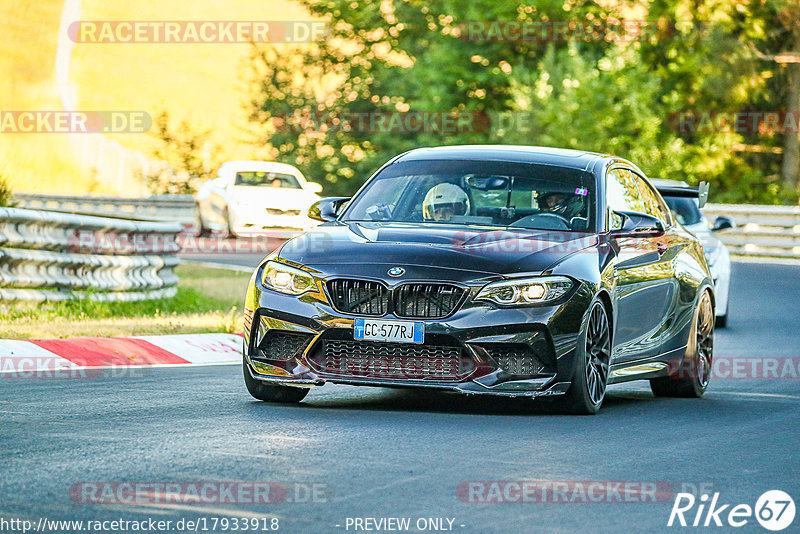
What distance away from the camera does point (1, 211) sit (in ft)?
46.4

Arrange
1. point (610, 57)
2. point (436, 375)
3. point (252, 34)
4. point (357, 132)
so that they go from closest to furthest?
1. point (436, 375)
2. point (610, 57)
3. point (357, 132)
4. point (252, 34)

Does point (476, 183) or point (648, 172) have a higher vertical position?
point (476, 183)

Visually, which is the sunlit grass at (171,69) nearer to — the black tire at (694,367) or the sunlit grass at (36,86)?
the sunlit grass at (36,86)

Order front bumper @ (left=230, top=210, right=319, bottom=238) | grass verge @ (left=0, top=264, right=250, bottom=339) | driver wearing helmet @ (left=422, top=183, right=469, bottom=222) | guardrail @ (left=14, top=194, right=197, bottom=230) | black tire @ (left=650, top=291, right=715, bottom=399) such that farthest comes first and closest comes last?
1. guardrail @ (left=14, top=194, right=197, bottom=230)
2. front bumper @ (left=230, top=210, right=319, bottom=238)
3. grass verge @ (left=0, top=264, right=250, bottom=339)
4. black tire @ (left=650, top=291, right=715, bottom=399)
5. driver wearing helmet @ (left=422, top=183, right=469, bottom=222)

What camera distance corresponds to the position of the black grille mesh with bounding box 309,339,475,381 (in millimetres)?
8836

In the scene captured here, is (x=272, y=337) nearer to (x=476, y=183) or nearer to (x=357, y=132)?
(x=476, y=183)

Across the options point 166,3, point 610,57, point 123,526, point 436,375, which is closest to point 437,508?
point 123,526

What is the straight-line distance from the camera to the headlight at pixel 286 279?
A: 9008 mm

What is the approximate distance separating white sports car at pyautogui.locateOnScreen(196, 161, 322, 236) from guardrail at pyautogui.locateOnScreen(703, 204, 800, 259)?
26.7ft

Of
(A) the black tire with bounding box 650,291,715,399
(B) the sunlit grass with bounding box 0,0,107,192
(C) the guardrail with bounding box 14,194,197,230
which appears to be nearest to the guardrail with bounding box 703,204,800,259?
(C) the guardrail with bounding box 14,194,197,230

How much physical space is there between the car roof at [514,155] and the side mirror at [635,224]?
0.43 m

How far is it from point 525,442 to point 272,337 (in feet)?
5.91

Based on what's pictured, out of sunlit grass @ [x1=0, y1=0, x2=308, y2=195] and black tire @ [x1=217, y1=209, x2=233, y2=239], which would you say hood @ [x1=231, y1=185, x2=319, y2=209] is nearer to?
black tire @ [x1=217, y1=209, x2=233, y2=239]

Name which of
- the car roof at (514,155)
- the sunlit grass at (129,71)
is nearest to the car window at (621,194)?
the car roof at (514,155)
